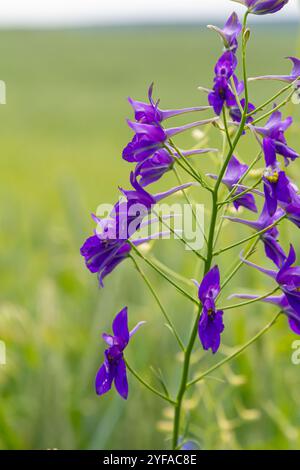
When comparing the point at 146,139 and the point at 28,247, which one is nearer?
the point at 146,139

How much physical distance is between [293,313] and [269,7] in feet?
0.88

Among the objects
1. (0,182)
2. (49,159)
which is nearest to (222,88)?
(0,182)

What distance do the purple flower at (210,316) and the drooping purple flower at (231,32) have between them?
0.61 ft

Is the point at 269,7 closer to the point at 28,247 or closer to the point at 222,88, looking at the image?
the point at 222,88

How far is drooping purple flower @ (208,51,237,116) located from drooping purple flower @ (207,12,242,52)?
0.4 inches

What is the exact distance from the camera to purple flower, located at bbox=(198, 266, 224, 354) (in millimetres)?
588

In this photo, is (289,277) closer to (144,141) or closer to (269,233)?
(269,233)

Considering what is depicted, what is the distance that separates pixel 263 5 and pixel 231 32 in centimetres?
3

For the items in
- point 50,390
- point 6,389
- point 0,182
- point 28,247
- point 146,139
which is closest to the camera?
point 146,139

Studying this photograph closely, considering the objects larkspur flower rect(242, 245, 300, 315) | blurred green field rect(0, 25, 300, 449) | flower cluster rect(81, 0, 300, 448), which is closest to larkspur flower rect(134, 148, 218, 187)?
flower cluster rect(81, 0, 300, 448)

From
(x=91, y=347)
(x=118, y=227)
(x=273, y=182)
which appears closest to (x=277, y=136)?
(x=273, y=182)

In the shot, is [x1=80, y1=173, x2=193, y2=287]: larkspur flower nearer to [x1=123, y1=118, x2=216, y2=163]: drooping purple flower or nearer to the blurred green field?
[x1=123, y1=118, x2=216, y2=163]: drooping purple flower

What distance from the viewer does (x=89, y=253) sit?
0.64 meters

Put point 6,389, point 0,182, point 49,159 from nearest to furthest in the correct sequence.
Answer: point 6,389 → point 0,182 → point 49,159
